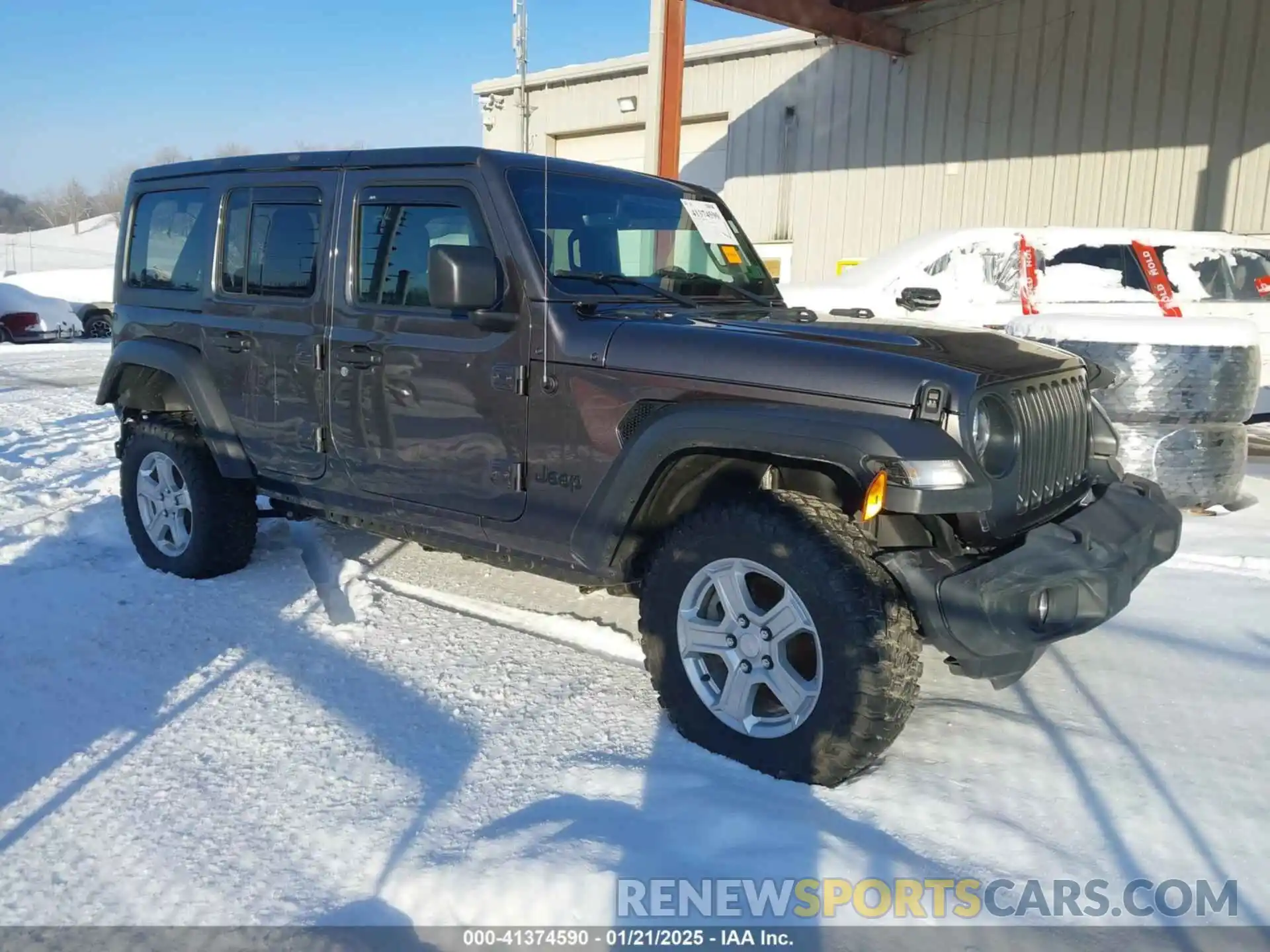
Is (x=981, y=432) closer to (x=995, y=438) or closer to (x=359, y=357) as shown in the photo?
(x=995, y=438)

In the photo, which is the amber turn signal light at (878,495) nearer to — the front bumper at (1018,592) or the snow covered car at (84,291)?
the front bumper at (1018,592)

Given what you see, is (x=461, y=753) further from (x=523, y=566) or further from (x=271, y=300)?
(x=271, y=300)

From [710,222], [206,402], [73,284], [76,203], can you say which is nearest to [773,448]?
[710,222]

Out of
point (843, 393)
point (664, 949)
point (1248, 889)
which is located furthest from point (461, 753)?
point (1248, 889)

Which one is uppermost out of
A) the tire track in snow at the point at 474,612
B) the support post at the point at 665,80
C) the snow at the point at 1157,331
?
the support post at the point at 665,80

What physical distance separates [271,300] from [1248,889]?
4142 millimetres

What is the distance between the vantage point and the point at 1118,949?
233cm

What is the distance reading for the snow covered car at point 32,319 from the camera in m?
19.3

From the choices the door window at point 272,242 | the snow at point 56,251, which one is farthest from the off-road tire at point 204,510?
the snow at point 56,251

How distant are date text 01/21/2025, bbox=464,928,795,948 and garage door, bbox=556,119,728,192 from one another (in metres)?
17.6

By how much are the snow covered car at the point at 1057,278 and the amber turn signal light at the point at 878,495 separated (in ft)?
23.1

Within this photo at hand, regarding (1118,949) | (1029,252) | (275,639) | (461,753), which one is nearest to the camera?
(1118,949)

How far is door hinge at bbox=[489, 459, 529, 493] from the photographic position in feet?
11.7

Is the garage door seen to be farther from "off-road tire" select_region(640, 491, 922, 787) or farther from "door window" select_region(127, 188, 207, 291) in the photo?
"off-road tire" select_region(640, 491, 922, 787)
